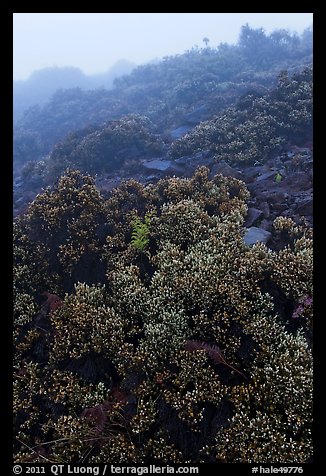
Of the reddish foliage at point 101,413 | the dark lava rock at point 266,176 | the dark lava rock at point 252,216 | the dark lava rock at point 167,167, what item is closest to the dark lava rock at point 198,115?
the dark lava rock at point 167,167

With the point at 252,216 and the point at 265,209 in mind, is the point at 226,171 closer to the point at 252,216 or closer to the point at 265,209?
the point at 265,209

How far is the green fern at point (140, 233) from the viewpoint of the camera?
9.27 metres

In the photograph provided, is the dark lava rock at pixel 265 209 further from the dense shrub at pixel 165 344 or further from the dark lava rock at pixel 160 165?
the dark lava rock at pixel 160 165

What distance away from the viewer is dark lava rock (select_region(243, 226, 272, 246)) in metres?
9.08

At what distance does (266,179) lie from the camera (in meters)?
13.8

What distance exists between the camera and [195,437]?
6000 mm

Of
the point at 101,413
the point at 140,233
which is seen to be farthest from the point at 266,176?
the point at 101,413

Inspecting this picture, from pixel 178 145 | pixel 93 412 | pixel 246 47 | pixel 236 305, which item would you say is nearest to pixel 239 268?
pixel 236 305

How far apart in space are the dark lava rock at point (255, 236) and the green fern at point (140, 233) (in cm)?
265

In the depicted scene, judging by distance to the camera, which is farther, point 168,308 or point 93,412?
point 168,308

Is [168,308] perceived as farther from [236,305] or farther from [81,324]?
[81,324]

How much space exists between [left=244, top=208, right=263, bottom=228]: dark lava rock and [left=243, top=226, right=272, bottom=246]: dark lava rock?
548 mm

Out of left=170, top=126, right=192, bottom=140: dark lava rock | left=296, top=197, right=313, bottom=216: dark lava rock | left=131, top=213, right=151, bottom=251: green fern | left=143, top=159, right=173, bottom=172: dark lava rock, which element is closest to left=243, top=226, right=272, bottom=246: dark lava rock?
left=296, top=197, right=313, bottom=216: dark lava rock
